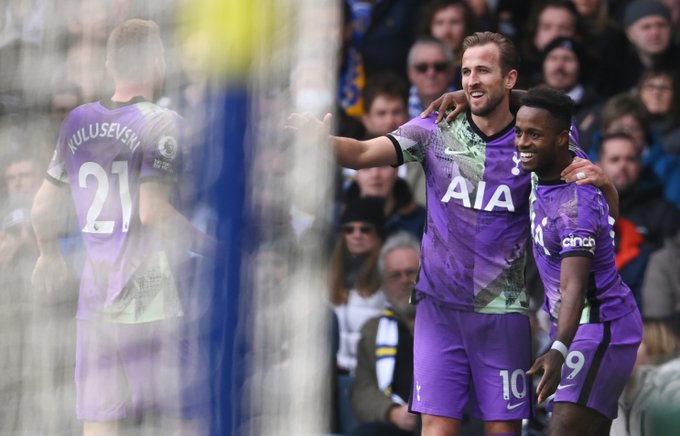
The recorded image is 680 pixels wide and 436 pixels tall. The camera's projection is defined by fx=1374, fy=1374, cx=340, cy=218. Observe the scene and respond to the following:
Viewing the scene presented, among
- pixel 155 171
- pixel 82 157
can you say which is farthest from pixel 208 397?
pixel 82 157

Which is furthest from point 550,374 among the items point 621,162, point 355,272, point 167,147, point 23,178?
point 621,162

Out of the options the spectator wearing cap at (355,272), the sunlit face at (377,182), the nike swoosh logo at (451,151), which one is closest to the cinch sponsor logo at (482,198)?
the nike swoosh logo at (451,151)

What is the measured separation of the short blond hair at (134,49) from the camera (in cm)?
387

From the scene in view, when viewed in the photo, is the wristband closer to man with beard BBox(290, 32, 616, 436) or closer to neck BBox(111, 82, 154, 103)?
man with beard BBox(290, 32, 616, 436)

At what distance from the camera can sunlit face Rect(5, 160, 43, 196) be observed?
16.5 feet

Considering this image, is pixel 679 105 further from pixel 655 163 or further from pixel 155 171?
pixel 155 171

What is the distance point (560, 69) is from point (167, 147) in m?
4.08

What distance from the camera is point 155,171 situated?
179 inches

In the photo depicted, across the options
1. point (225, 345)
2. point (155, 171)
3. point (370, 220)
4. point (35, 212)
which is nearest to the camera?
point (225, 345)

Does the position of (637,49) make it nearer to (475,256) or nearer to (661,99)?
(661,99)

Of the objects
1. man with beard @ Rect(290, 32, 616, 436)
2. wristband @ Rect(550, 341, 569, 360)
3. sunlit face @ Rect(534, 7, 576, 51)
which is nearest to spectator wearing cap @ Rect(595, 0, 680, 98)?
sunlit face @ Rect(534, 7, 576, 51)

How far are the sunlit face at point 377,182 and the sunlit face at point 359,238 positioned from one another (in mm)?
282

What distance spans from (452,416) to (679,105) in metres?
3.24

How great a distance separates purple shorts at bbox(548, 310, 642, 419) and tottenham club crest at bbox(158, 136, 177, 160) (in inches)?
73.5
